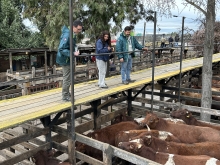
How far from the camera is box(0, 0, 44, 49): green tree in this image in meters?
19.2

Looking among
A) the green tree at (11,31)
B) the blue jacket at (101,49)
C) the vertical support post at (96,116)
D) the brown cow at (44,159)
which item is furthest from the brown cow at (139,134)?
the green tree at (11,31)

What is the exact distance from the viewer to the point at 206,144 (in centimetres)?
562

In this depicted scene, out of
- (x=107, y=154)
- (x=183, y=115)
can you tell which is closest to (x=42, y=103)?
(x=107, y=154)

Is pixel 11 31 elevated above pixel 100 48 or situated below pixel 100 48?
above

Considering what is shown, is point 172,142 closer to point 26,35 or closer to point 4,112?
point 4,112

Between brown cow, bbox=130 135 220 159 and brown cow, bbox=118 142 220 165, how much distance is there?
11.0 inches

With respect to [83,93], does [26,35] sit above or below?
above

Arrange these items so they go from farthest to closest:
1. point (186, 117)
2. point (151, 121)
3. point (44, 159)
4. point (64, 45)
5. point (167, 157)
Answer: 1. point (186, 117)
2. point (151, 121)
3. point (44, 159)
4. point (64, 45)
5. point (167, 157)

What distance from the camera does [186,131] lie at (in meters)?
6.52

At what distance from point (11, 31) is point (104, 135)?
15.6 meters

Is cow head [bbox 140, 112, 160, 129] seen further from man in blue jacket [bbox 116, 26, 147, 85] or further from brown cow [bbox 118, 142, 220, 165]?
brown cow [bbox 118, 142, 220, 165]

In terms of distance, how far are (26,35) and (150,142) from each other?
737 inches

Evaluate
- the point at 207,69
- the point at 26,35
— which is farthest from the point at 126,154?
the point at 26,35

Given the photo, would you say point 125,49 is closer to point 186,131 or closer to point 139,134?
point 139,134
